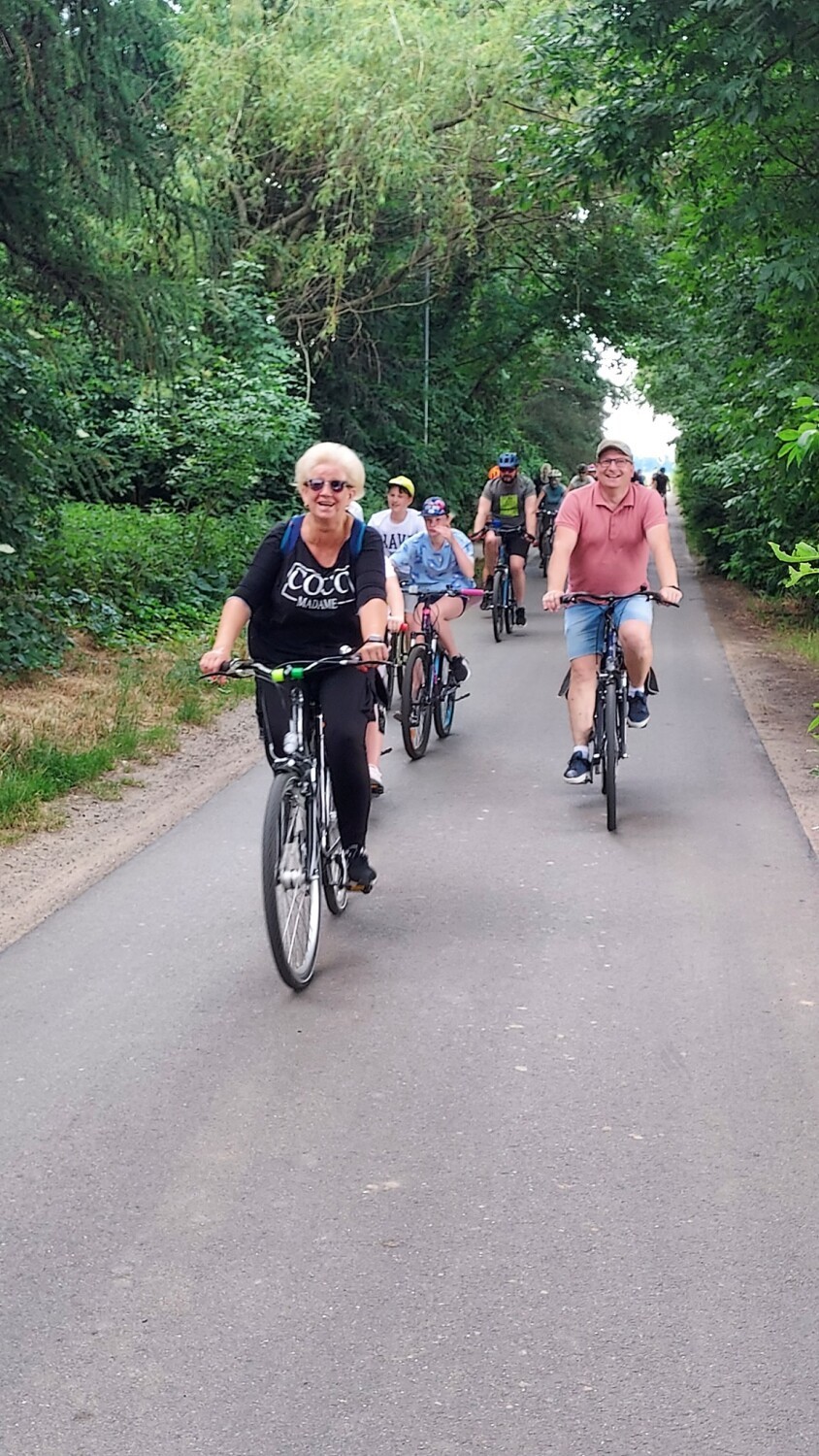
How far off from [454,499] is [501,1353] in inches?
1250

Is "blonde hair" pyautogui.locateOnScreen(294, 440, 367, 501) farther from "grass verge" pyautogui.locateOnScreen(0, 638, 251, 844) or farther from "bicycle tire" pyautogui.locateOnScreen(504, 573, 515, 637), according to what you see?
"bicycle tire" pyautogui.locateOnScreen(504, 573, 515, 637)

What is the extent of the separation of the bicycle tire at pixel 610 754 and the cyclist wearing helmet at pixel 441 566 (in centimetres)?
272

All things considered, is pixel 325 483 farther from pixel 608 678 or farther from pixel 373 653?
pixel 608 678

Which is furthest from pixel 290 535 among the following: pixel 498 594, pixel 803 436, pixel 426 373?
pixel 426 373

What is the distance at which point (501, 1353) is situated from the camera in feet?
11.4

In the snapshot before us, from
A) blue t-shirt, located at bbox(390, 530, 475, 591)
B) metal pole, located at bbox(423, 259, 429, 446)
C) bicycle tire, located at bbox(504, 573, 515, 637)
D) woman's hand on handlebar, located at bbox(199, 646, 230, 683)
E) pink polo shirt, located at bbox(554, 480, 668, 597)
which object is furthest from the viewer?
metal pole, located at bbox(423, 259, 429, 446)

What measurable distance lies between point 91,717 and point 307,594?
552 cm

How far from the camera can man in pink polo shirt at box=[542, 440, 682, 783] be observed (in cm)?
909

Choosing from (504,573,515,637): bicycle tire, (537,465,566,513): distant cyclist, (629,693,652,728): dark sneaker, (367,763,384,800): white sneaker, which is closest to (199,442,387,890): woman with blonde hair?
(367,763,384,800): white sneaker

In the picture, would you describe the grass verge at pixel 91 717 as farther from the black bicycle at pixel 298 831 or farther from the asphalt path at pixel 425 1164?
the black bicycle at pixel 298 831

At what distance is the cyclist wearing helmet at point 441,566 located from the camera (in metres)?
11.6

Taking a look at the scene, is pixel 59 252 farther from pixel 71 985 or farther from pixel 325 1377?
pixel 325 1377

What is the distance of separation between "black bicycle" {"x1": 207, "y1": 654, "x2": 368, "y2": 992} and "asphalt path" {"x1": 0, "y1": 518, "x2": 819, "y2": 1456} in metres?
0.21

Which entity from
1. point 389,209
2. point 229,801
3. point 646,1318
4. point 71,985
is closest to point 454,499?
point 389,209
